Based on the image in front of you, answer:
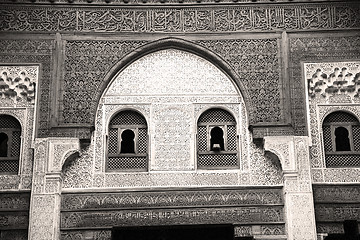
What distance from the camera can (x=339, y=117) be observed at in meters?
7.83

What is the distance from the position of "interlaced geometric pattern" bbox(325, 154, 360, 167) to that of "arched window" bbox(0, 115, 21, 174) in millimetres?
3792

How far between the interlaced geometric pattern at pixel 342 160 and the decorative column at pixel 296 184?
1.10ft

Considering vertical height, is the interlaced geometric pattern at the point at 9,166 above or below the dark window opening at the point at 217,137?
below

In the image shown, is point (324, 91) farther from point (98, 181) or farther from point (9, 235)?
point (9, 235)

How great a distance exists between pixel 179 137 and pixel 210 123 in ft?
1.45

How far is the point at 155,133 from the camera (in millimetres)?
7699

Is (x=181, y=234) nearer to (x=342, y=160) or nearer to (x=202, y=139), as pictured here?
(x=202, y=139)

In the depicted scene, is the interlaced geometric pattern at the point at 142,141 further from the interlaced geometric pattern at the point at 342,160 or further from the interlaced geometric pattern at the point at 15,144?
the interlaced geometric pattern at the point at 342,160

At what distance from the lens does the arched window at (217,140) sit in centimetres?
764

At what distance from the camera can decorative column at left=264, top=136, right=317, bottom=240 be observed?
23.5ft

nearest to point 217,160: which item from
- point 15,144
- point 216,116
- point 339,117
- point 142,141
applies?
point 216,116

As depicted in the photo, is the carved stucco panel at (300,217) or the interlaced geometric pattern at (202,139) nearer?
the carved stucco panel at (300,217)

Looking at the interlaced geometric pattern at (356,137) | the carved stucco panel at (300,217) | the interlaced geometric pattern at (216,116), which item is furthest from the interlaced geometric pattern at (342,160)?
the interlaced geometric pattern at (216,116)

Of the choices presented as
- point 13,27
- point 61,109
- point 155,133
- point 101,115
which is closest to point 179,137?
point 155,133
